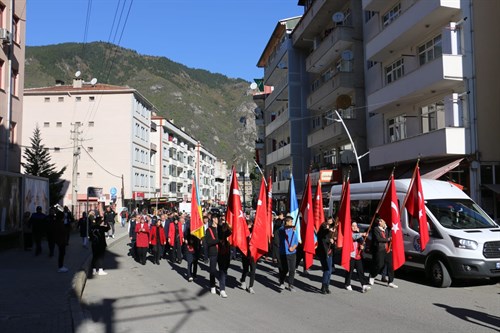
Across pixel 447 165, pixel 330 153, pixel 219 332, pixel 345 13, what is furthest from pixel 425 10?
pixel 219 332

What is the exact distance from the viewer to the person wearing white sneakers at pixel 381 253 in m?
12.0

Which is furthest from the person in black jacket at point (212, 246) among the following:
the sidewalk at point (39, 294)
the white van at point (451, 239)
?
the white van at point (451, 239)

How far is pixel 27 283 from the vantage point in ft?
38.2

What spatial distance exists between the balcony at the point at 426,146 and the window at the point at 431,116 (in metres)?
1.27

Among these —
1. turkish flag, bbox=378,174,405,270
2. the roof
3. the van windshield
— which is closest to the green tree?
the roof

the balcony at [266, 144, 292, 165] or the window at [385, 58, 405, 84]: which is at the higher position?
the window at [385, 58, 405, 84]

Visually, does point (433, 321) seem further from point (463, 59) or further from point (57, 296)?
point (463, 59)

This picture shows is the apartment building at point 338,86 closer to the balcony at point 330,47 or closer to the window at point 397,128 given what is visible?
the balcony at point 330,47

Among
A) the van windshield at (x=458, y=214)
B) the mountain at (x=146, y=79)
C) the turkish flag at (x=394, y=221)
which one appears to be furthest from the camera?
the mountain at (x=146, y=79)

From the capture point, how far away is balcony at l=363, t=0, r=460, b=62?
21.0 meters

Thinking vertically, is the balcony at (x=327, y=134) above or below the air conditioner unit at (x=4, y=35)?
below

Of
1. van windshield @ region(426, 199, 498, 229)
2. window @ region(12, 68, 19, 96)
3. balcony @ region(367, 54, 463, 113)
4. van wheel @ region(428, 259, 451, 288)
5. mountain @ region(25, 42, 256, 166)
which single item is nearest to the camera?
van wheel @ region(428, 259, 451, 288)

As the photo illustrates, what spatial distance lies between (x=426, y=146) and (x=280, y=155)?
25.2 metres

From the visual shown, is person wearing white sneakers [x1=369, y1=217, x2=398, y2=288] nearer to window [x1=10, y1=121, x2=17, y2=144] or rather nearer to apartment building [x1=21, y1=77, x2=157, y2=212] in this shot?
window [x1=10, y1=121, x2=17, y2=144]
